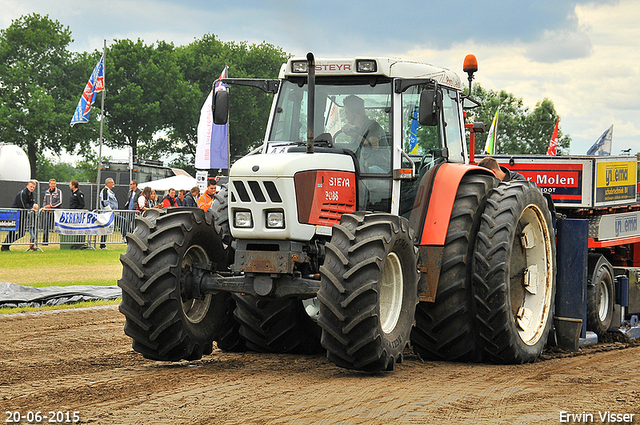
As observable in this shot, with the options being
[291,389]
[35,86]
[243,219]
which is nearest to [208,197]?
[243,219]

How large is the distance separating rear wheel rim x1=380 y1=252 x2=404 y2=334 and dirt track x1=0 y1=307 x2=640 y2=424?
47cm

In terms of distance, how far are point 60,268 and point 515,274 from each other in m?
11.7

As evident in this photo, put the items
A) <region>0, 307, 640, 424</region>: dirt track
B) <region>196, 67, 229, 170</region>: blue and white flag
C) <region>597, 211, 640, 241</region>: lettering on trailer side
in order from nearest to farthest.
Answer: <region>0, 307, 640, 424</region>: dirt track, <region>597, 211, 640, 241</region>: lettering on trailer side, <region>196, 67, 229, 170</region>: blue and white flag

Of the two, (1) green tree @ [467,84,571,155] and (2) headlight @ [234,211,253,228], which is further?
(1) green tree @ [467,84,571,155]

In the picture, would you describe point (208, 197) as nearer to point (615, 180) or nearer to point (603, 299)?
point (615, 180)

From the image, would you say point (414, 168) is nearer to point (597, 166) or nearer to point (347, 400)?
point (347, 400)

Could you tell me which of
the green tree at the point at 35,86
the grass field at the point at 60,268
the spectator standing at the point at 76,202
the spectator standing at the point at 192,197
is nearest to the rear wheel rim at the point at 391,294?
the grass field at the point at 60,268

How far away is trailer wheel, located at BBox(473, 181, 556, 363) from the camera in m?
7.59

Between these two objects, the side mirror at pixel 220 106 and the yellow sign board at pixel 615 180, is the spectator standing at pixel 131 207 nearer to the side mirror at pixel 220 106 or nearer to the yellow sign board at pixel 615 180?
the yellow sign board at pixel 615 180

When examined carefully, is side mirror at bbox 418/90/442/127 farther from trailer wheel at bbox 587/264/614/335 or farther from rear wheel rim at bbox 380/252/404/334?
trailer wheel at bbox 587/264/614/335

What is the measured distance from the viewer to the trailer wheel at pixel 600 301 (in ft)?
33.2

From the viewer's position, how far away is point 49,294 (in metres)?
12.3

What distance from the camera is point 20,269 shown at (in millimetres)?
16734

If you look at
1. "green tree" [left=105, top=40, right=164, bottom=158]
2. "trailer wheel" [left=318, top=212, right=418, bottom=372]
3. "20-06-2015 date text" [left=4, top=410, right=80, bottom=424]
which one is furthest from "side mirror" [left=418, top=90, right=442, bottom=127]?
"green tree" [left=105, top=40, right=164, bottom=158]
